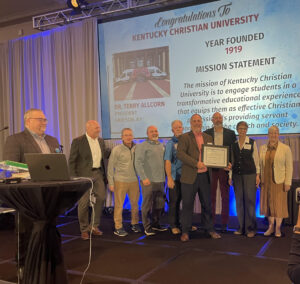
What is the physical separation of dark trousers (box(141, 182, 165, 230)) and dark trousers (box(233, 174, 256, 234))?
1.05 m

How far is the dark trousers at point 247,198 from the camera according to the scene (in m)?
4.58

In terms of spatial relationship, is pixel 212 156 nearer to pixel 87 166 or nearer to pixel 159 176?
pixel 159 176

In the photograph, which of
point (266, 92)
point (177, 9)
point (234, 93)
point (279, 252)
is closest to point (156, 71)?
point (177, 9)

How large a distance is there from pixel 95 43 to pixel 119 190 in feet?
10.8

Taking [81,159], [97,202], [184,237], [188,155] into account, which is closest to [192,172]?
[188,155]

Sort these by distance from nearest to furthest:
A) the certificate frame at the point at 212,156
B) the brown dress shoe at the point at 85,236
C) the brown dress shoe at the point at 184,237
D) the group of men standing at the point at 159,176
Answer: the certificate frame at the point at 212,156 < the brown dress shoe at the point at 184,237 < the group of men standing at the point at 159,176 < the brown dress shoe at the point at 85,236

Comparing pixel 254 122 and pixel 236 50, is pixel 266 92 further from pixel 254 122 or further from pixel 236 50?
pixel 236 50

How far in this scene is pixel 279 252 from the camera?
3834 millimetres

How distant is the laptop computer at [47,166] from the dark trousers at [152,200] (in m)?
2.53

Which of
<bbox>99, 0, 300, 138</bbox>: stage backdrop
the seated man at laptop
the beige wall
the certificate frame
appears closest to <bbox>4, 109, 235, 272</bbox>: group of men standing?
the certificate frame

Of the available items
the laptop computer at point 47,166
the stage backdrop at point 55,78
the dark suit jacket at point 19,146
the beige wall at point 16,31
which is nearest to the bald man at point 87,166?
the dark suit jacket at point 19,146

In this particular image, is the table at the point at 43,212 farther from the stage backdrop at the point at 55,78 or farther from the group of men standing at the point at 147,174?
the stage backdrop at the point at 55,78

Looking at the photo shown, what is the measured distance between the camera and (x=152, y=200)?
490 cm

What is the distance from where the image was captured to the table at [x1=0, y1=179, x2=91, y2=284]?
2.25 m
